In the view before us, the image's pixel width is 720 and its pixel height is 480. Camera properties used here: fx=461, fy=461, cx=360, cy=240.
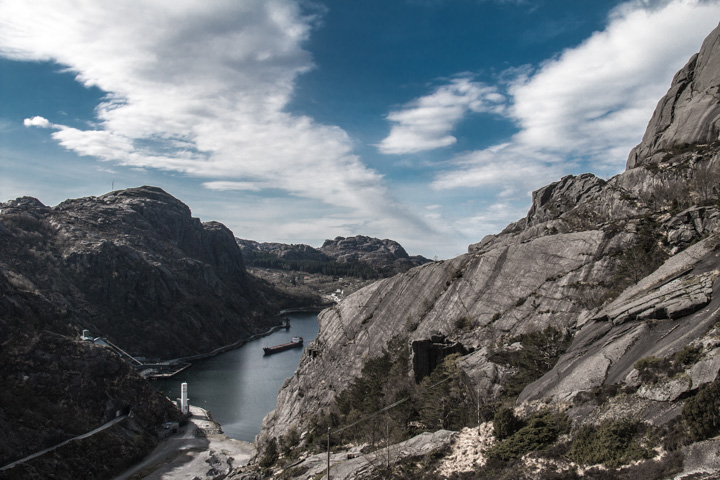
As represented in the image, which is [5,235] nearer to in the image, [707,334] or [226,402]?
[226,402]

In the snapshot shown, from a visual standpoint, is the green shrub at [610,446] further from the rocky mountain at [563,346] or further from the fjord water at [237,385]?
the fjord water at [237,385]

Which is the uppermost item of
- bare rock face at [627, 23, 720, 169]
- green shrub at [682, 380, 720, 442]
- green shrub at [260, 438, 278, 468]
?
bare rock face at [627, 23, 720, 169]

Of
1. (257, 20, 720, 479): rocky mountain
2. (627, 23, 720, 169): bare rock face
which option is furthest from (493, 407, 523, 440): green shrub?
(627, 23, 720, 169): bare rock face

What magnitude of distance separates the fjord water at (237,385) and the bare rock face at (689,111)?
298 ft

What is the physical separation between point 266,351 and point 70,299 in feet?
261

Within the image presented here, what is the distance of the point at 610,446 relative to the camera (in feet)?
69.8

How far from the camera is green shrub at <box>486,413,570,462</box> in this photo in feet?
82.8

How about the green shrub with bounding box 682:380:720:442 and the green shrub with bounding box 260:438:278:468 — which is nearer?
the green shrub with bounding box 682:380:720:442

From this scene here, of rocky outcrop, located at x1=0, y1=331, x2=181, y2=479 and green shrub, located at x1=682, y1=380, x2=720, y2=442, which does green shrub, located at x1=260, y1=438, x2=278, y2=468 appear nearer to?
green shrub, located at x1=682, y1=380, x2=720, y2=442

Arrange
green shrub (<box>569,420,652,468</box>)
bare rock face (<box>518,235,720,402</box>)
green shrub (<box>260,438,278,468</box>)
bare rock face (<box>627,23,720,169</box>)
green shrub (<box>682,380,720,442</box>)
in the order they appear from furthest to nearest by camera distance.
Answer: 1. bare rock face (<box>627,23,720,169</box>)
2. green shrub (<box>260,438,278,468</box>)
3. bare rock face (<box>518,235,720,402</box>)
4. green shrub (<box>569,420,652,468</box>)
5. green shrub (<box>682,380,720,442</box>)

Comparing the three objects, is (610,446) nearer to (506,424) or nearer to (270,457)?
(506,424)

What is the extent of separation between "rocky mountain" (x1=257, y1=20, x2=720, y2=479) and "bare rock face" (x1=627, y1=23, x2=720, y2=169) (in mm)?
226

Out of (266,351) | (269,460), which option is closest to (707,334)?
(269,460)

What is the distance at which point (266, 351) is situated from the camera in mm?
187750
